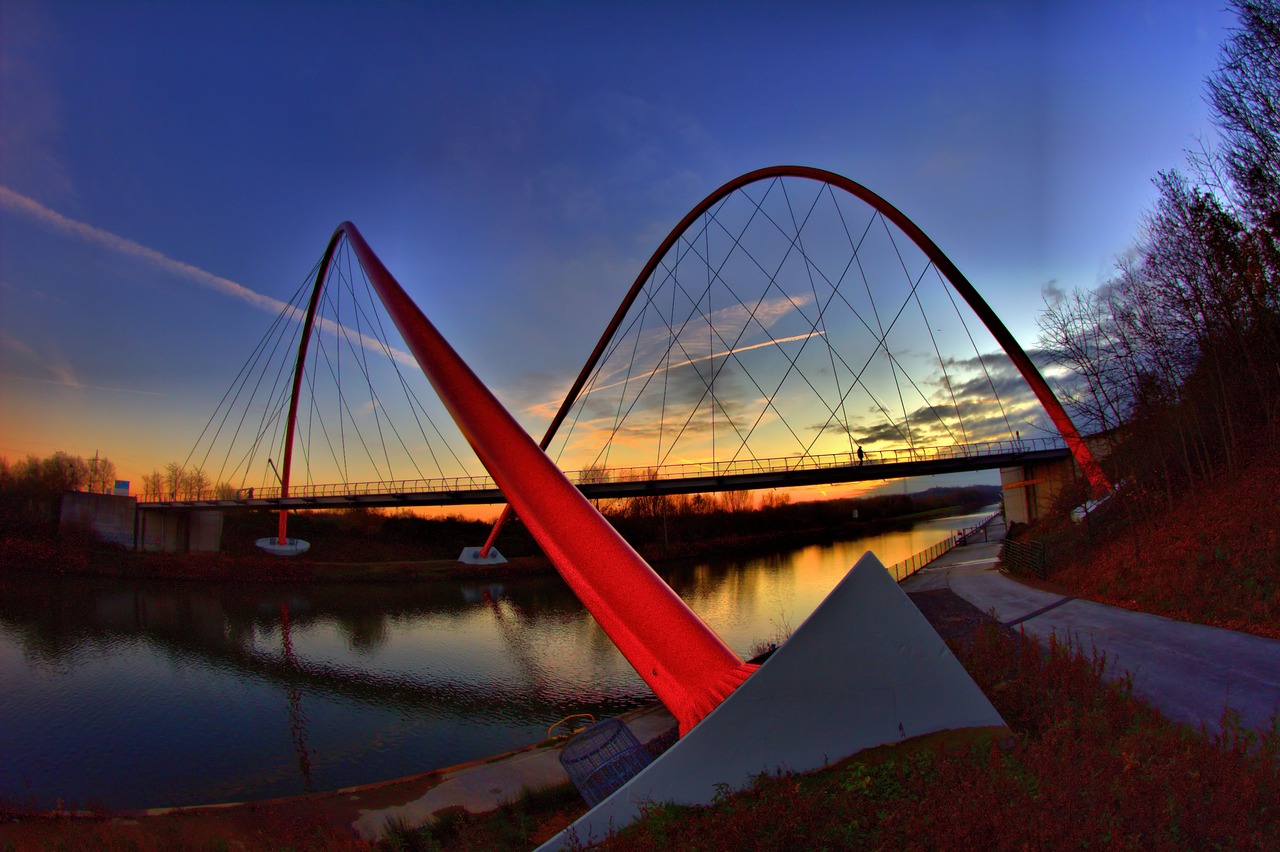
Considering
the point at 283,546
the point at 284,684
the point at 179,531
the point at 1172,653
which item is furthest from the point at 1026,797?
the point at 179,531

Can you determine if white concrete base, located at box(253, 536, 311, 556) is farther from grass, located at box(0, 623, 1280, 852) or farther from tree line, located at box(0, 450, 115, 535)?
grass, located at box(0, 623, 1280, 852)

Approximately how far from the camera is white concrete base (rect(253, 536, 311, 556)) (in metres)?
43.3

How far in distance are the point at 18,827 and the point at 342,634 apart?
1612 centimetres

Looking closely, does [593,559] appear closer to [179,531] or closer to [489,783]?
[489,783]

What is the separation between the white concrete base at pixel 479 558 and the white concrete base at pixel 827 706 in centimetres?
3908

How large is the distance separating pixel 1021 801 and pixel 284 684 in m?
17.7

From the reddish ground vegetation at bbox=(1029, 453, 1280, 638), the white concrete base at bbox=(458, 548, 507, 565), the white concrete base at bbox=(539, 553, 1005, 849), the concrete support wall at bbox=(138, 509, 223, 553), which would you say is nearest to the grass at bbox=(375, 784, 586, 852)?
the white concrete base at bbox=(539, 553, 1005, 849)

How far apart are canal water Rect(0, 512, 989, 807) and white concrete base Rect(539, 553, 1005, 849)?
711cm

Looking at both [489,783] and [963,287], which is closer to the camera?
[489,783]

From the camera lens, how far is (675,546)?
5169 cm

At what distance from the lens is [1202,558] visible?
1200 cm

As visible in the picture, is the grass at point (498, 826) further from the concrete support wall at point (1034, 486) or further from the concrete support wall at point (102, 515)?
the concrete support wall at point (102, 515)

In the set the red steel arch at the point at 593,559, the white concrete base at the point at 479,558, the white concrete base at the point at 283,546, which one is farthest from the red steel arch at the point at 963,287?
the white concrete base at the point at 283,546

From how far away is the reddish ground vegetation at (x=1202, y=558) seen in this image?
1034cm
